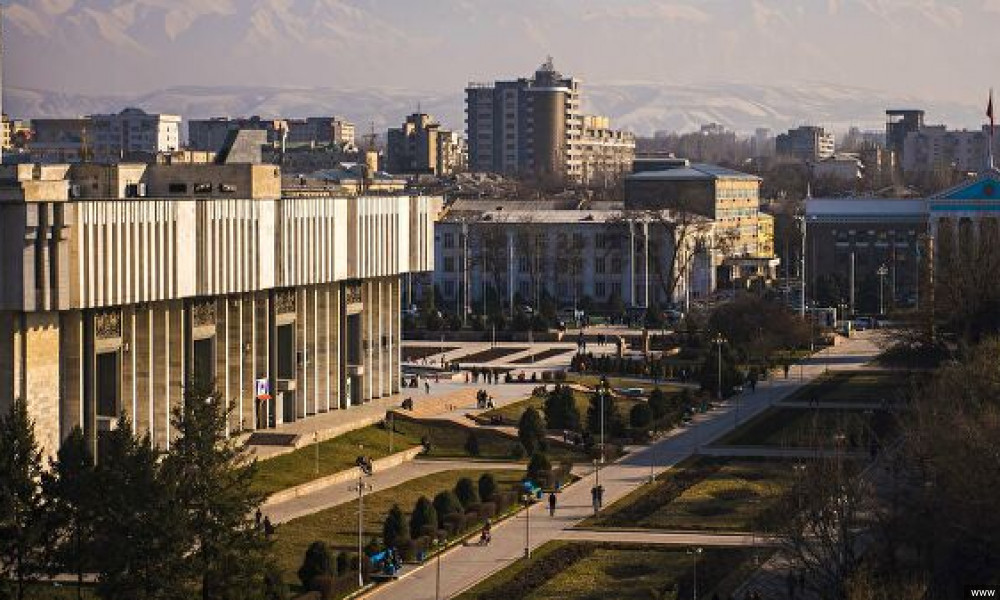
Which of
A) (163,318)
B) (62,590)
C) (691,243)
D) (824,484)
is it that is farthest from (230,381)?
(691,243)

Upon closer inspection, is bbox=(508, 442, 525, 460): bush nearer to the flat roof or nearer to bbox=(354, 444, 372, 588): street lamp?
bbox=(354, 444, 372, 588): street lamp

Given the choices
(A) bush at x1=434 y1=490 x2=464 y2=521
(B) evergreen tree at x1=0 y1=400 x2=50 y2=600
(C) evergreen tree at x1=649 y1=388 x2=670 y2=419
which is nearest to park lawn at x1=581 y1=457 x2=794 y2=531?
(A) bush at x1=434 y1=490 x2=464 y2=521

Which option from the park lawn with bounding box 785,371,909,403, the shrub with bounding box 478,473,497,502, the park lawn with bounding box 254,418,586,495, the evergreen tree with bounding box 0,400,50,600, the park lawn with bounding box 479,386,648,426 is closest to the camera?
the evergreen tree with bounding box 0,400,50,600

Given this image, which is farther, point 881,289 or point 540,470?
point 881,289

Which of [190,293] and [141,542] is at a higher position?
[190,293]

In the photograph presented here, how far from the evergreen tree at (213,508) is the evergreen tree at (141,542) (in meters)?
0.31

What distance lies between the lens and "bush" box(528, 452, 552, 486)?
62.4 meters

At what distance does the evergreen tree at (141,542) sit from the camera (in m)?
40.6

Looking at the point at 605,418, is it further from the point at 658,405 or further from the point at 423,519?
the point at 423,519

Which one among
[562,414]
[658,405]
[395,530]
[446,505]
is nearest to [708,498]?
[446,505]

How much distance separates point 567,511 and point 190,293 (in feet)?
38.1

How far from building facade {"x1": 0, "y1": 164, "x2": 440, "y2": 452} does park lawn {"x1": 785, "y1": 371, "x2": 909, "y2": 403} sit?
51.5 feet

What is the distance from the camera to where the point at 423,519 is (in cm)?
5338

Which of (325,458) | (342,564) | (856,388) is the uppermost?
(856,388)
